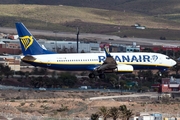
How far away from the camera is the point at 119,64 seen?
337 feet

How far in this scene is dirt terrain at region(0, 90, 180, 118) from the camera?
332 feet

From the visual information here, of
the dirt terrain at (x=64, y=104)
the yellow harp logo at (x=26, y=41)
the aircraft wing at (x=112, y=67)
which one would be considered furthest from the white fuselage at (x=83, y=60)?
the dirt terrain at (x=64, y=104)

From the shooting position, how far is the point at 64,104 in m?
108

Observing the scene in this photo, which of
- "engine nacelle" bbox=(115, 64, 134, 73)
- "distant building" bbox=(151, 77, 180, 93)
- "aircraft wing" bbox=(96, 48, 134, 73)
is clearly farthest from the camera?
"distant building" bbox=(151, 77, 180, 93)

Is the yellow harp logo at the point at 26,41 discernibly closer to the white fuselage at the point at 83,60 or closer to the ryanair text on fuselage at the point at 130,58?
the white fuselage at the point at 83,60

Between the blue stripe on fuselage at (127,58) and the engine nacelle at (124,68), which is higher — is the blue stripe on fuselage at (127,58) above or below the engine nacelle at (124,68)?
above

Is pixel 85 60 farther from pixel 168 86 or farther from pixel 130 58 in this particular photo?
pixel 168 86

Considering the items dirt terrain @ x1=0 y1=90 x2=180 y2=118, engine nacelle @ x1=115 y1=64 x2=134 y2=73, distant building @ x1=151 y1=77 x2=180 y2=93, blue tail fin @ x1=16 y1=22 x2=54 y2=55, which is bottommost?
dirt terrain @ x1=0 y1=90 x2=180 y2=118

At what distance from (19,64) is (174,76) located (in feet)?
91.9

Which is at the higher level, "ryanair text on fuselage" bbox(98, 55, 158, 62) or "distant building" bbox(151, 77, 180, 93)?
"ryanair text on fuselage" bbox(98, 55, 158, 62)

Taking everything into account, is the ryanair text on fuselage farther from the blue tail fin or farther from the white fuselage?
the blue tail fin

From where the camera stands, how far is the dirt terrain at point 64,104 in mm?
101075

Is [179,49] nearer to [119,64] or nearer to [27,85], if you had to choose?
[27,85]

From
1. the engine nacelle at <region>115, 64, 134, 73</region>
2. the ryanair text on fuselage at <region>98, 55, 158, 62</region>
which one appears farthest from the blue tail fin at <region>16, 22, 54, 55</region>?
the engine nacelle at <region>115, 64, 134, 73</region>
